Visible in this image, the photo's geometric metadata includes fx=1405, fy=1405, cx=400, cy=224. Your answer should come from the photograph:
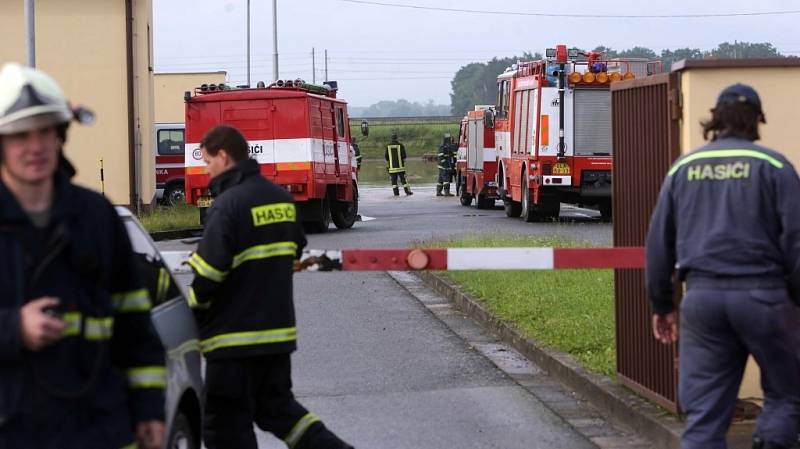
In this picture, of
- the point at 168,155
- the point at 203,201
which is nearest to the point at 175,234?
the point at 203,201

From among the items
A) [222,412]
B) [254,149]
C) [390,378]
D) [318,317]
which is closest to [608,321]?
[390,378]

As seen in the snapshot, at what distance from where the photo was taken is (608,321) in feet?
36.9

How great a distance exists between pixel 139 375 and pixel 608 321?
25.7 ft

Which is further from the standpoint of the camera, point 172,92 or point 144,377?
point 172,92

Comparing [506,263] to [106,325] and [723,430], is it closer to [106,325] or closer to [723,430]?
[723,430]

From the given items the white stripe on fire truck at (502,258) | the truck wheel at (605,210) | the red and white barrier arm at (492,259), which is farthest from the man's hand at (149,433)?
the truck wheel at (605,210)

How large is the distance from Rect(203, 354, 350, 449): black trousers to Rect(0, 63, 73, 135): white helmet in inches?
103

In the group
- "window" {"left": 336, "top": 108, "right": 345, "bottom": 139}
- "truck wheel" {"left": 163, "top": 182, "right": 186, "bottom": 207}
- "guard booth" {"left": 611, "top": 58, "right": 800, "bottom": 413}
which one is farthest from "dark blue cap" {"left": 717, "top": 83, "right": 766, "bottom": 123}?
"truck wheel" {"left": 163, "top": 182, "right": 186, "bottom": 207}

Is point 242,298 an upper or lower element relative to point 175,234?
upper

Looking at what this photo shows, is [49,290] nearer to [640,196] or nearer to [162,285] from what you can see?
[162,285]

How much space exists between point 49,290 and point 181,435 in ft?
7.38

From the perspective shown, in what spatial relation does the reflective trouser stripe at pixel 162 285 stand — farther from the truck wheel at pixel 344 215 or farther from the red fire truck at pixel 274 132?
the truck wheel at pixel 344 215

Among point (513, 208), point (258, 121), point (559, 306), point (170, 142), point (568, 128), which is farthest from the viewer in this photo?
point (170, 142)

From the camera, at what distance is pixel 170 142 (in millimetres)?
36156
